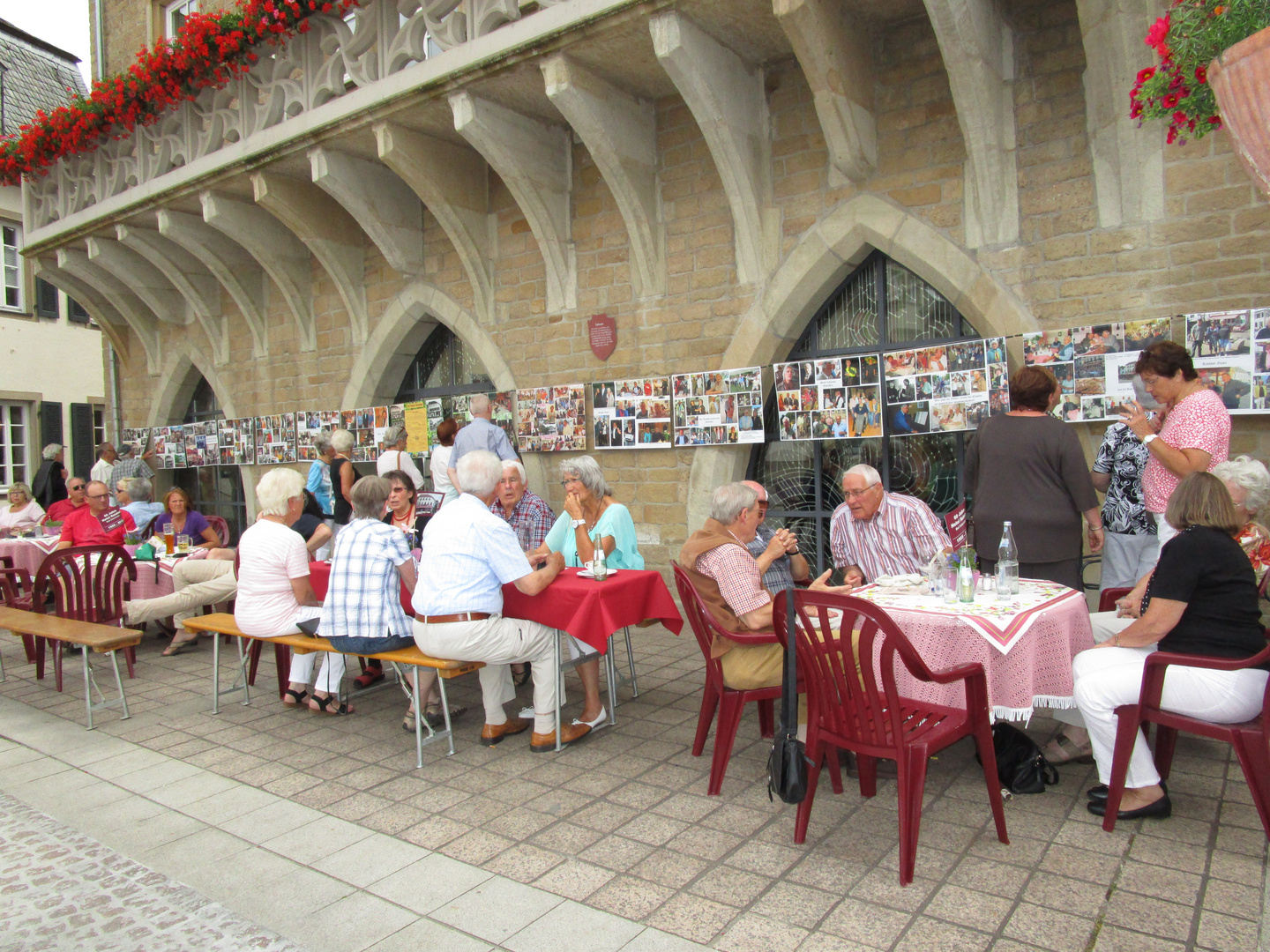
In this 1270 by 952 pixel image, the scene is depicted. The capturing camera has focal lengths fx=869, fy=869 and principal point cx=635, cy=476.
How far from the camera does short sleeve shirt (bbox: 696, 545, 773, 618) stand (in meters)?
3.58

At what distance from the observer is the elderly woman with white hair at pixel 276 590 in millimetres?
4859

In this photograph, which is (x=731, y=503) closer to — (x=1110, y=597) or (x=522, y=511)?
(x=1110, y=597)

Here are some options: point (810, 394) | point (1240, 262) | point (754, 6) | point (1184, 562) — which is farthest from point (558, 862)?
point (754, 6)

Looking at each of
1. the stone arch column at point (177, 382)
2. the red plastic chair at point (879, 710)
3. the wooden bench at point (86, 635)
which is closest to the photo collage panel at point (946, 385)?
the red plastic chair at point (879, 710)

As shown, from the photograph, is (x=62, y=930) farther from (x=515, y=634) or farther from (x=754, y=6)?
(x=754, y=6)

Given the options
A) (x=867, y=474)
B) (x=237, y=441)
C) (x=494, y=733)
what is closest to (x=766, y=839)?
(x=494, y=733)

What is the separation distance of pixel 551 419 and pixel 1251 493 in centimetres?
557

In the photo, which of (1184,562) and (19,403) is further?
(19,403)

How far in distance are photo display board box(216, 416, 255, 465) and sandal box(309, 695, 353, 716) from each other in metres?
7.20

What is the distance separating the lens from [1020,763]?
346cm

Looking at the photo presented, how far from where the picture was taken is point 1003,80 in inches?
224

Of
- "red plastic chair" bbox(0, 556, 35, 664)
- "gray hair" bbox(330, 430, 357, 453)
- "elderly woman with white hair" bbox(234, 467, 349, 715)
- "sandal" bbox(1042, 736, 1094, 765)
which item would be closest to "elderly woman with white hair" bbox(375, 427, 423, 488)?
"gray hair" bbox(330, 430, 357, 453)

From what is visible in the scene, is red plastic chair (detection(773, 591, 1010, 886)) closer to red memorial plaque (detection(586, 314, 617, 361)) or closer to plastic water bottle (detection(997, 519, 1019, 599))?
plastic water bottle (detection(997, 519, 1019, 599))

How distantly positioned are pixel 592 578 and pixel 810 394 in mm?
2947
